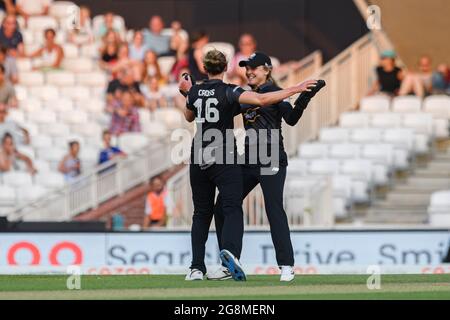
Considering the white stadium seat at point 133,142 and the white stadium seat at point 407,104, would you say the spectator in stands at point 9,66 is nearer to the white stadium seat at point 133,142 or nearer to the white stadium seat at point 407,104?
the white stadium seat at point 133,142

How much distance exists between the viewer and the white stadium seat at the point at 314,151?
73.6 feet

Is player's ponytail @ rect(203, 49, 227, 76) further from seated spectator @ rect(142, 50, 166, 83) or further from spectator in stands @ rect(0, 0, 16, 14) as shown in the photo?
spectator in stands @ rect(0, 0, 16, 14)

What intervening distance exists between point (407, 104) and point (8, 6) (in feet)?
25.4

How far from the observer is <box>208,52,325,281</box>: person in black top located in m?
12.7

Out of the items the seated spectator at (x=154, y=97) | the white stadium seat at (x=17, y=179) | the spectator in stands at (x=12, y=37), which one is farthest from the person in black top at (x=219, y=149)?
the spectator in stands at (x=12, y=37)

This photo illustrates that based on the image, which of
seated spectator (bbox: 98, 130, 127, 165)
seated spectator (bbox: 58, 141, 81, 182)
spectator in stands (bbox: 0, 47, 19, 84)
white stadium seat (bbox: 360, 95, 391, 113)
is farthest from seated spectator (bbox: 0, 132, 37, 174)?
white stadium seat (bbox: 360, 95, 391, 113)

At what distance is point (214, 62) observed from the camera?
12.5m

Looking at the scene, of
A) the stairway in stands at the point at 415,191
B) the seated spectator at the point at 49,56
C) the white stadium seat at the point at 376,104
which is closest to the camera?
the stairway in stands at the point at 415,191

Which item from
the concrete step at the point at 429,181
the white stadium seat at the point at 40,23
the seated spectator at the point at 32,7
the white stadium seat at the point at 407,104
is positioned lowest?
the concrete step at the point at 429,181

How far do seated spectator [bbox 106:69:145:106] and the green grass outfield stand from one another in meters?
10.0

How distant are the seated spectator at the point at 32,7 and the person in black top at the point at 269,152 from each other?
14.4 metres

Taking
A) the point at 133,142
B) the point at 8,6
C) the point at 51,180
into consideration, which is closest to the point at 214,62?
the point at 51,180
